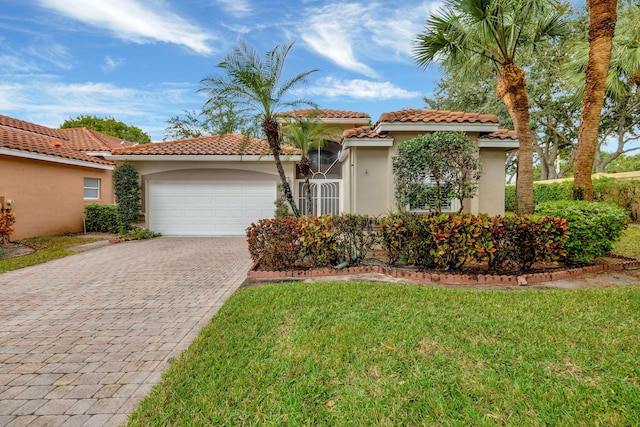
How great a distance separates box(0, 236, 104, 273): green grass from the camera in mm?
8714

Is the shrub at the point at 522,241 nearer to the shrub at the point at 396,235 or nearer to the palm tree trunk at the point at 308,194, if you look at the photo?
the shrub at the point at 396,235

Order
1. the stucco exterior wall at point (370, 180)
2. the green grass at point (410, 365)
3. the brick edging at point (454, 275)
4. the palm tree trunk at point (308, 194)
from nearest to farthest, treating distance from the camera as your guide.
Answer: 1. the green grass at point (410, 365)
2. the brick edging at point (454, 275)
3. the stucco exterior wall at point (370, 180)
4. the palm tree trunk at point (308, 194)

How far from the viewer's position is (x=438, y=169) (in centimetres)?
766

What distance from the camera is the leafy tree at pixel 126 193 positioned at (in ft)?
45.2

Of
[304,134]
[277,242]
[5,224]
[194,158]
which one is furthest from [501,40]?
[5,224]

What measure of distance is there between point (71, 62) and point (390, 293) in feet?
A: 74.4

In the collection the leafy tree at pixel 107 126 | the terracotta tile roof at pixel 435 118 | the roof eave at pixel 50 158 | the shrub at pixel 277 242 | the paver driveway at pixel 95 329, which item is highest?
the leafy tree at pixel 107 126

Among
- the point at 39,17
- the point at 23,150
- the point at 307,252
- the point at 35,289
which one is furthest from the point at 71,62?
the point at 307,252

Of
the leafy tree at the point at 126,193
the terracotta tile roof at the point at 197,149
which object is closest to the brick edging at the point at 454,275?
the terracotta tile roof at the point at 197,149

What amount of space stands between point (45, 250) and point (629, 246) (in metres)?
18.9

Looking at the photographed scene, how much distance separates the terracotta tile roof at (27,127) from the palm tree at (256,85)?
53.3 ft

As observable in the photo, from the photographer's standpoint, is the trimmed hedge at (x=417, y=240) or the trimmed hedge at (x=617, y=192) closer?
the trimmed hedge at (x=417, y=240)

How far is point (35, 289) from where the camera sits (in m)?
6.41

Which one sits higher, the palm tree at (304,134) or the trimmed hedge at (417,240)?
the palm tree at (304,134)
